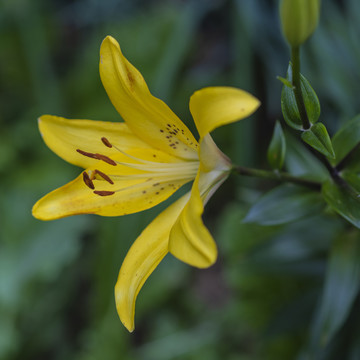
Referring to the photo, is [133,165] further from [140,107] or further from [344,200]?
[344,200]

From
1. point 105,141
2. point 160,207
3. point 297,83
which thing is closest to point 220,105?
point 297,83

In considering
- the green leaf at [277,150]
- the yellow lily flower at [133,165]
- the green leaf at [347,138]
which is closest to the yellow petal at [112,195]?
the yellow lily flower at [133,165]

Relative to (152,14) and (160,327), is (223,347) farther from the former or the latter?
(152,14)

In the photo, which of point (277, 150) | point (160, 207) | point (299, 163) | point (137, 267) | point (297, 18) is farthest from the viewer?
point (160, 207)

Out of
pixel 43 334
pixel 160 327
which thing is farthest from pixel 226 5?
pixel 43 334

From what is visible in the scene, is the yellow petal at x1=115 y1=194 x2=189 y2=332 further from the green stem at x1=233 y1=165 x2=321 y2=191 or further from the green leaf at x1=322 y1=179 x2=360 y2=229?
the green leaf at x1=322 y1=179 x2=360 y2=229

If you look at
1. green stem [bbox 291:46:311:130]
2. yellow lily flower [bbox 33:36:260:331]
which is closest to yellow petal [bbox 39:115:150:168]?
yellow lily flower [bbox 33:36:260:331]

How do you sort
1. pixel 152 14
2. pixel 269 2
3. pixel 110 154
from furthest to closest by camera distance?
1. pixel 152 14
2. pixel 269 2
3. pixel 110 154
